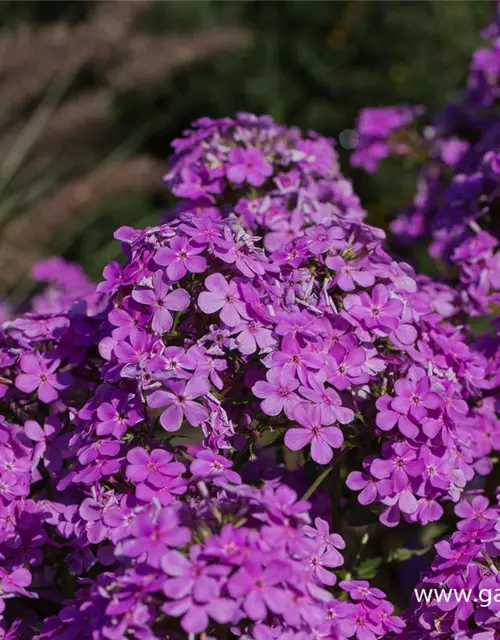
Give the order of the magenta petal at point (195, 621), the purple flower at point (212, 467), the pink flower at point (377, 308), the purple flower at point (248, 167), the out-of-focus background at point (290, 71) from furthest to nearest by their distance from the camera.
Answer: the out-of-focus background at point (290, 71)
the purple flower at point (248, 167)
the pink flower at point (377, 308)
the purple flower at point (212, 467)
the magenta petal at point (195, 621)

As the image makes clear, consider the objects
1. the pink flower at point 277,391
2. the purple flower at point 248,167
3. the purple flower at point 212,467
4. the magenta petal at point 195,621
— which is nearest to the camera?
the magenta petal at point 195,621

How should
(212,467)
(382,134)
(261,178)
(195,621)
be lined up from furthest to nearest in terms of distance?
(382,134) < (261,178) < (212,467) < (195,621)

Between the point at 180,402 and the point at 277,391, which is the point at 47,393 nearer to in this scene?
the point at 180,402

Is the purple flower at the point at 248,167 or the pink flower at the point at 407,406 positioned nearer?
the pink flower at the point at 407,406

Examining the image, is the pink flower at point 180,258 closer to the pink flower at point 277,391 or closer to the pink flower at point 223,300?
the pink flower at point 223,300

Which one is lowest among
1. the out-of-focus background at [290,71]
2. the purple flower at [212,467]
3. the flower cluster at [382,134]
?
the out-of-focus background at [290,71]

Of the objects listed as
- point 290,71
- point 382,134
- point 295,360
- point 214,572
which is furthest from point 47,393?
point 290,71

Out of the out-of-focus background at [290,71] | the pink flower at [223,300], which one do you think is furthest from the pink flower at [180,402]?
the out-of-focus background at [290,71]

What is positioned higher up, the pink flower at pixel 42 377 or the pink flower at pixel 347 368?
the pink flower at pixel 347 368
